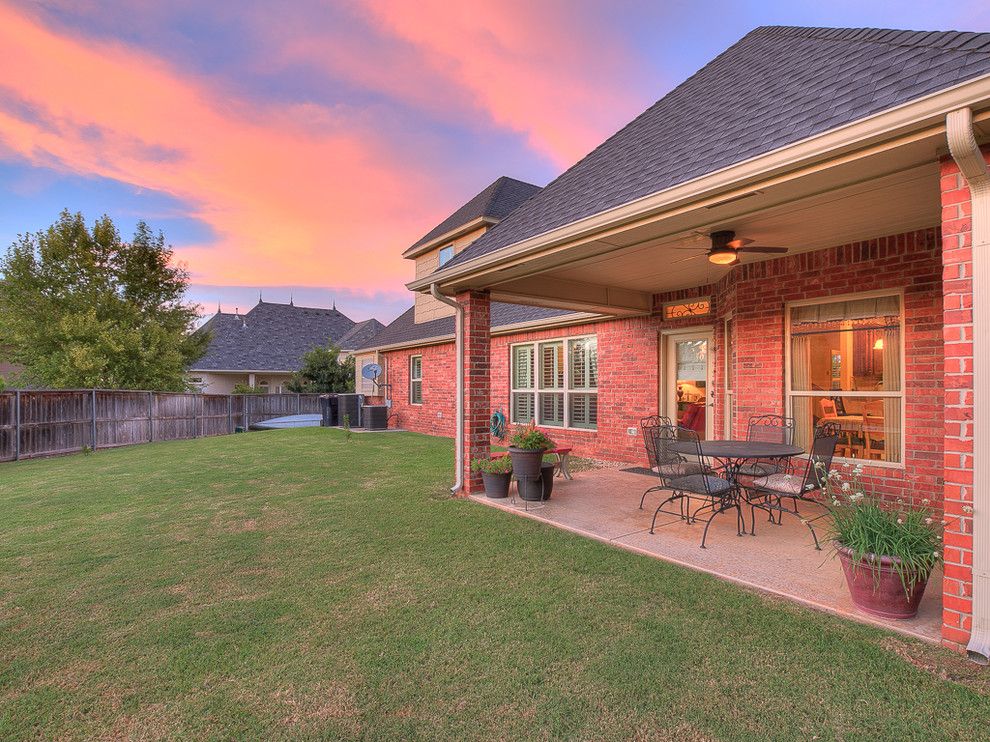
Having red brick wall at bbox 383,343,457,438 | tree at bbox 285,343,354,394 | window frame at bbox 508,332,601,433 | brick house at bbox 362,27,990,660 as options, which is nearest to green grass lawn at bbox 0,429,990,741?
brick house at bbox 362,27,990,660

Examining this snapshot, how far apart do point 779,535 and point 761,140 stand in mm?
3492

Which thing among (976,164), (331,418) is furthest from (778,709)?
(331,418)

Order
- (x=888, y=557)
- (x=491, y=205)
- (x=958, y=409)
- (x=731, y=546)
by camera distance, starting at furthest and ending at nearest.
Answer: (x=491, y=205) → (x=731, y=546) → (x=888, y=557) → (x=958, y=409)

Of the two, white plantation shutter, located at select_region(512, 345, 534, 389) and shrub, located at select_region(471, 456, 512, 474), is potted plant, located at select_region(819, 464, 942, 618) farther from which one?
white plantation shutter, located at select_region(512, 345, 534, 389)

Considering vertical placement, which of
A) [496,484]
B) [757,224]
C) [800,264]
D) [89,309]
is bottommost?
[496,484]

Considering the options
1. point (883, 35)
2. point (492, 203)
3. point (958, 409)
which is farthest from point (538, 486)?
point (492, 203)

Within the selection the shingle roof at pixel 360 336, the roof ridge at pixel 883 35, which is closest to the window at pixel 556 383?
the roof ridge at pixel 883 35

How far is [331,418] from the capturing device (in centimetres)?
1800

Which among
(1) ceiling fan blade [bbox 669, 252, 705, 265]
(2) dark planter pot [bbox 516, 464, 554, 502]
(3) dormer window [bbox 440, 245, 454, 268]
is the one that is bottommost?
(2) dark planter pot [bbox 516, 464, 554, 502]

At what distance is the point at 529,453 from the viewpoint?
5.73m

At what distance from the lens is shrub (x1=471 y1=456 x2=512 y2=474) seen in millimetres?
5969

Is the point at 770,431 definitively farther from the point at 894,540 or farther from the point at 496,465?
the point at 496,465

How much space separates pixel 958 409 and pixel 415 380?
1378cm

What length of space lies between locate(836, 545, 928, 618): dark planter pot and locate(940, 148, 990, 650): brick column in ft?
0.86
